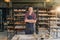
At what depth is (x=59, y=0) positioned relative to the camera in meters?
11.2

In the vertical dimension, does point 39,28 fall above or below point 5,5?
below

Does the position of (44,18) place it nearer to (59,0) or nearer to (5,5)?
(59,0)

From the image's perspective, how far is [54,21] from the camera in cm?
889

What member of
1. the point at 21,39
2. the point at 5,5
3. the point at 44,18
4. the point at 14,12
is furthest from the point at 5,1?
the point at 21,39

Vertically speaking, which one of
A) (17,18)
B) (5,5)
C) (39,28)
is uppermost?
(5,5)

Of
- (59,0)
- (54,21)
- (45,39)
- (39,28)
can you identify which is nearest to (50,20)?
(54,21)

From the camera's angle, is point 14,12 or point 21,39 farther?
point 14,12

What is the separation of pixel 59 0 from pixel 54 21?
2807 millimetres

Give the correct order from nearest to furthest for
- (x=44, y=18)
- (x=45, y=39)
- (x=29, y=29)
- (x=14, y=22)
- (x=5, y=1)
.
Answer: (x=45, y=39) < (x=29, y=29) < (x=14, y=22) < (x=44, y=18) < (x=5, y=1)

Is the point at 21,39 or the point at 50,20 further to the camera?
the point at 50,20

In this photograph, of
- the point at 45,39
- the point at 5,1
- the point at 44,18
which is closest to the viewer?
the point at 45,39

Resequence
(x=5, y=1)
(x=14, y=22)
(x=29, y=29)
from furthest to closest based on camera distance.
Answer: (x=5, y=1) → (x=14, y=22) → (x=29, y=29)

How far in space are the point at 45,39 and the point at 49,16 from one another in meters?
5.60

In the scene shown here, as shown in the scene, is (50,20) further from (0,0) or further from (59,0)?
(0,0)
